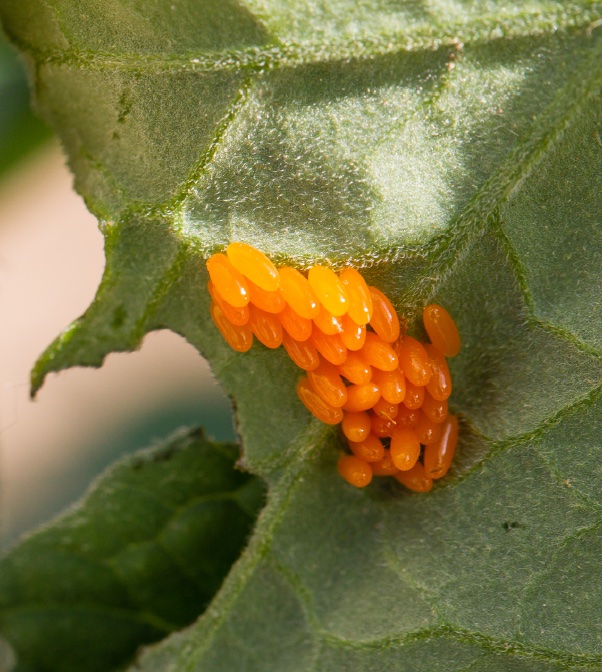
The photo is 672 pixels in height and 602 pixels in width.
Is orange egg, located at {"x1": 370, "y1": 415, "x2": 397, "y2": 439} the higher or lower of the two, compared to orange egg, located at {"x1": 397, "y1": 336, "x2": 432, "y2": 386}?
lower

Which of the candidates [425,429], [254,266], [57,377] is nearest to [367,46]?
[254,266]

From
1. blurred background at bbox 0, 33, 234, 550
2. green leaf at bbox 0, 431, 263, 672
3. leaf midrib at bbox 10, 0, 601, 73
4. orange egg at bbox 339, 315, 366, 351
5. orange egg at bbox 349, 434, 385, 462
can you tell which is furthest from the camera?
blurred background at bbox 0, 33, 234, 550

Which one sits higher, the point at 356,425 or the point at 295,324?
the point at 295,324

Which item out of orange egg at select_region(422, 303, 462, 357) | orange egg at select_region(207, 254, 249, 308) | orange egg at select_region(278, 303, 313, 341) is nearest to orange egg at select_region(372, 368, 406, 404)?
orange egg at select_region(422, 303, 462, 357)

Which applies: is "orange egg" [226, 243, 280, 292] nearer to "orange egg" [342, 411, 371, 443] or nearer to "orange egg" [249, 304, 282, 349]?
"orange egg" [249, 304, 282, 349]

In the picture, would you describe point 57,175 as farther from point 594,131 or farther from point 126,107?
point 594,131

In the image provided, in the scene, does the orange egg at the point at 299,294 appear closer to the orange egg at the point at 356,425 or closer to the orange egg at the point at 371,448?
the orange egg at the point at 356,425

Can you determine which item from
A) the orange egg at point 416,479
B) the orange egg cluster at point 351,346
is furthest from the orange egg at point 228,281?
the orange egg at point 416,479

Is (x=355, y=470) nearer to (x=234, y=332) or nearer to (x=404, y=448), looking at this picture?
(x=404, y=448)

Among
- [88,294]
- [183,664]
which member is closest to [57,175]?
[88,294]
